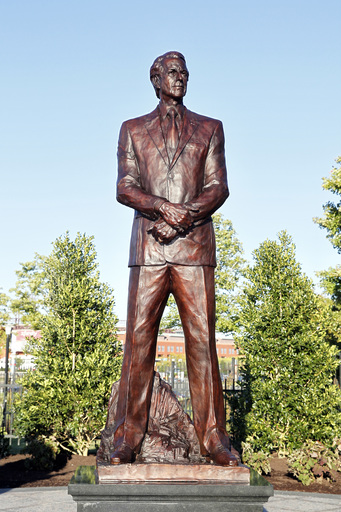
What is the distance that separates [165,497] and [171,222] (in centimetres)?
205

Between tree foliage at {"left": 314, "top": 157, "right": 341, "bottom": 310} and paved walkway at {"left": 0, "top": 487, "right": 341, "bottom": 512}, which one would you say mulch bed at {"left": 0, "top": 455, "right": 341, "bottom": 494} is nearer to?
paved walkway at {"left": 0, "top": 487, "right": 341, "bottom": 512}

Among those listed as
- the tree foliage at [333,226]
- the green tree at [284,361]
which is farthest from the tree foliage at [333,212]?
the green tree at [284,361]

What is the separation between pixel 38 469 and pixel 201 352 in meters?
6.60

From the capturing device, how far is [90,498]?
4039 mm

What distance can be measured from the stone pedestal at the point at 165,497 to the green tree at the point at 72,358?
6.01 meters

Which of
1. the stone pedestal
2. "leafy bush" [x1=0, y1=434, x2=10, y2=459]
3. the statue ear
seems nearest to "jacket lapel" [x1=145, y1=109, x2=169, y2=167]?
the statue ear

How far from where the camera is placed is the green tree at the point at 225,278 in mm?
25836

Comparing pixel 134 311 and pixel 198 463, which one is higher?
pixel 134 311

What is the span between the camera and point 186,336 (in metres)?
4.79

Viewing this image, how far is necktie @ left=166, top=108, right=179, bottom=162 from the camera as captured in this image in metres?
4.93

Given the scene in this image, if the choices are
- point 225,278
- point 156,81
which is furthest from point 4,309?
point 156,81

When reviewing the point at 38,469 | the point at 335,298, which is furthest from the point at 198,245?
the point at 335,298

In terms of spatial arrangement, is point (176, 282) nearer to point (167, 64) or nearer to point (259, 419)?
point (167, 64)

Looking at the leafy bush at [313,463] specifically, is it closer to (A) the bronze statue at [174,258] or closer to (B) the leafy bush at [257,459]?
(B) the leafy bush at [257,459]
